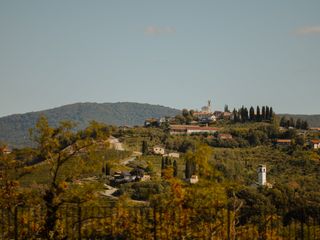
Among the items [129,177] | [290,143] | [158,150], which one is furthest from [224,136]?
[129,177]

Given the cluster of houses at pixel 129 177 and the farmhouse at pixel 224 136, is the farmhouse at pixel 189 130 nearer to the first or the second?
the farmhouse at pixel 224 136

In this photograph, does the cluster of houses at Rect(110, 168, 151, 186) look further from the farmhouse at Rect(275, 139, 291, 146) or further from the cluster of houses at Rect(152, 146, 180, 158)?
the farmhouse at Rect(275, 139, 291, 146)

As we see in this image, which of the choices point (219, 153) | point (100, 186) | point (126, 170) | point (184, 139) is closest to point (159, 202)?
point (100, 186)

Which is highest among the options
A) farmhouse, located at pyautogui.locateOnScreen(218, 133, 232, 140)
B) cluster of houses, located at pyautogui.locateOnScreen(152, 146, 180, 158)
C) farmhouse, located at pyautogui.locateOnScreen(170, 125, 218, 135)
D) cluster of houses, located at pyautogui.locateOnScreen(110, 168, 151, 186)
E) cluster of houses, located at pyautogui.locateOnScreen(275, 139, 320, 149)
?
farmhouse, located at pyautogui.locateOnScreen(170, 125, 218, 135)

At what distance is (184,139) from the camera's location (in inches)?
2825

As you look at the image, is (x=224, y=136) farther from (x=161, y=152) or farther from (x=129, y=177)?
(x=129, y=177)

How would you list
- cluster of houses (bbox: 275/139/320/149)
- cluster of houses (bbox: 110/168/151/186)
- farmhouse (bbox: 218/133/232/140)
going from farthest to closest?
farmhouse (bbox: 218/133/232/140), cluster of houses (bbox: 275/139/320/149), cluster of houses (bbox: 110/168/151/186)

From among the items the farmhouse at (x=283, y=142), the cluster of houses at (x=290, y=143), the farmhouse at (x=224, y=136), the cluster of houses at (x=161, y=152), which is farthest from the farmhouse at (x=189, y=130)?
the cluster of houses at (x=161, y=152)

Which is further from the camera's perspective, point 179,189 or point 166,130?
point 166,130

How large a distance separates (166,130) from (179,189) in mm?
76629

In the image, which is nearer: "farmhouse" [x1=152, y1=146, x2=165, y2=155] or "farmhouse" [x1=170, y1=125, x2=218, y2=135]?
"farmhouse" [x1=152, y1=146, x2=165, y2=155]

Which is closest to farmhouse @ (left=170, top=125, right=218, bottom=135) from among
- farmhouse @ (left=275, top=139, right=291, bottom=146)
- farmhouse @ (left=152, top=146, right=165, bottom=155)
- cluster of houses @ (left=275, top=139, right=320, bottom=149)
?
farmhouse @ (left=275, top=139, right=291, bottom=146)

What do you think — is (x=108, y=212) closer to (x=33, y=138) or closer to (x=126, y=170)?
(x=33, y=138)

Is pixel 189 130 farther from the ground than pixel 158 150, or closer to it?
farther from the ground
